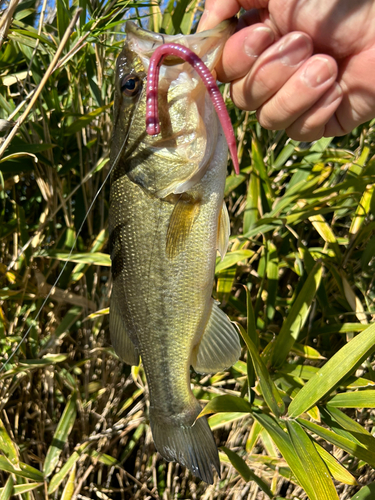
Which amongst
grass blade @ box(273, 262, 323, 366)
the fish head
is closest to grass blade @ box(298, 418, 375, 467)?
grass blade @ box(273, 262, 323, 366)

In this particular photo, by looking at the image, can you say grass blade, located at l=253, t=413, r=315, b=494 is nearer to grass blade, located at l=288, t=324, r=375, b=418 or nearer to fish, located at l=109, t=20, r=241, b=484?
grass blade, located at l=288, t=324, r=375, b=418

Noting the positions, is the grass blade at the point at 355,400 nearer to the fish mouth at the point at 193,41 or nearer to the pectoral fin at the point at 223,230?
the pectoral fin at the point at 223,230

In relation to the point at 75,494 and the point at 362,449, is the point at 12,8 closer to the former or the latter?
the point at 362,449

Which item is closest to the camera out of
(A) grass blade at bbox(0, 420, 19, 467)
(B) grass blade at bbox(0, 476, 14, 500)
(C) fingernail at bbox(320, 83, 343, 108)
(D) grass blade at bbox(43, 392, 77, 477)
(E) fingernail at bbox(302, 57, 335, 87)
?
(E) fingernail at bbox(302, 57, 335, 87)

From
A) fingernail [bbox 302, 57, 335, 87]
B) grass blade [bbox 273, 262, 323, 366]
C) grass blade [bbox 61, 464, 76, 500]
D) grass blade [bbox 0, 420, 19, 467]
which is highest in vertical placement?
fingernail [bbox 302, 57, 335, 87]

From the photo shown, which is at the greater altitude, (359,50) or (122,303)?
(359,50)

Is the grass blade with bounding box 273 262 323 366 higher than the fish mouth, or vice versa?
the fish mouth

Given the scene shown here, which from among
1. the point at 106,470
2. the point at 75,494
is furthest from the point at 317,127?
the point at 106,470

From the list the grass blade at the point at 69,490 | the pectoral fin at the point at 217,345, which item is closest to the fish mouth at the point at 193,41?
the pectoral fin at the point at 217,345
